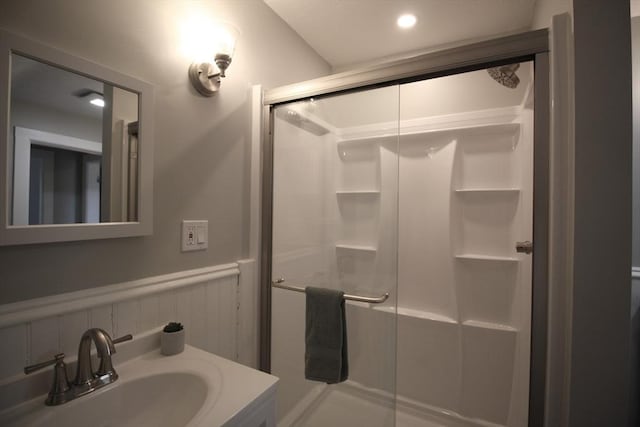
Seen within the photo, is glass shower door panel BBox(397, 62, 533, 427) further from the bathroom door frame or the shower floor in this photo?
the bathroom door frame

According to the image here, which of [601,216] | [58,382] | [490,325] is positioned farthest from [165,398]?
[490,325]

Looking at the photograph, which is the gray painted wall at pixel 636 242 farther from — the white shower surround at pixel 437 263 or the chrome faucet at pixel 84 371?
the chrome faucet at pixel 84 371

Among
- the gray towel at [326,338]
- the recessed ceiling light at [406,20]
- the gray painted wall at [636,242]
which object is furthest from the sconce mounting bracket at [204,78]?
the gray painted wall at [636,242]

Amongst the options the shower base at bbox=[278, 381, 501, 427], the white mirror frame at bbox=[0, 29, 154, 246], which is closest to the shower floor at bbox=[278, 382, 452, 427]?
the shower base at bbox=[278, 381, 501, 427]

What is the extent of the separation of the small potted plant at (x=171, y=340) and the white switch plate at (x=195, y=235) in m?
0.30

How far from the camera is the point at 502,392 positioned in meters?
1.75

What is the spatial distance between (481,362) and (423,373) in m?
0.38

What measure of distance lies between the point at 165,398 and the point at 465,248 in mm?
1852

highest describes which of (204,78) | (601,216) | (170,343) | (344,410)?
(204,78)

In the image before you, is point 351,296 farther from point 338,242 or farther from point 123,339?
point 123,339

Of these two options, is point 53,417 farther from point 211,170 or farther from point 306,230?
point 306,230

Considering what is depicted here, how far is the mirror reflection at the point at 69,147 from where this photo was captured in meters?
0.73

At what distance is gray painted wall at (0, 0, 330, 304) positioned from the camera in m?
0.77

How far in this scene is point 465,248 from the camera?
193 cm
